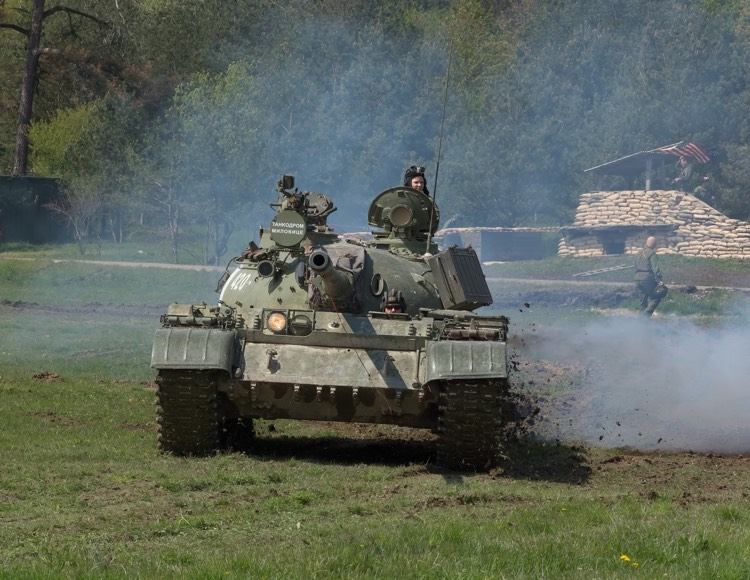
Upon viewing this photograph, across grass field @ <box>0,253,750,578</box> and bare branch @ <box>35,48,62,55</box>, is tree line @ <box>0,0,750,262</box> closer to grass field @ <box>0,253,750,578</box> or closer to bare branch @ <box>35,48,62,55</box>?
bare branch @ <box>35,48,62,55</box>

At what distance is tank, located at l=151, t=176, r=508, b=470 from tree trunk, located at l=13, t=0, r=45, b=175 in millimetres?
33782

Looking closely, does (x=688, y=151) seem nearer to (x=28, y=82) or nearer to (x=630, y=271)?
(x=630, y=271)

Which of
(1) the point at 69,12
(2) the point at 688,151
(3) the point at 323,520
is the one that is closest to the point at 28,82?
(1) the point at 69,12

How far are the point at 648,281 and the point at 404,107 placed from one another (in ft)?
41.2

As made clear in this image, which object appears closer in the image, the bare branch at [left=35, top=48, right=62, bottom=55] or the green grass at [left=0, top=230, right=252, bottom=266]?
the green grass at [left=0, top=230, right=252, bottom=266]

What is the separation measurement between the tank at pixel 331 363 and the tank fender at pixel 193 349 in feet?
0.04

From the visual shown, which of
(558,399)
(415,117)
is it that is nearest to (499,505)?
(558,399)

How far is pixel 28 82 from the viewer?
4756cm

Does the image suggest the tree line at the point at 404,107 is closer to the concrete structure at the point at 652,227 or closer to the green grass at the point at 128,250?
the green grass at the point at 128,250

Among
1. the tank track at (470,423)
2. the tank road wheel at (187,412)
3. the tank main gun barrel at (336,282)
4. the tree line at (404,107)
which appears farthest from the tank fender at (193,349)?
the tree line at (404,107)

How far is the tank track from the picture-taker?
13156 mm

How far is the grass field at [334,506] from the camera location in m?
8.41

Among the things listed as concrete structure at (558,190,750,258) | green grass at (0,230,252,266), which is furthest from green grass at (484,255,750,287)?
green grass at (0,230,252,266)

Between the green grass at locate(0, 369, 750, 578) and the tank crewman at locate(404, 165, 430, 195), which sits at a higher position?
the tank crewman at locate(404, 165, 430, 195)
